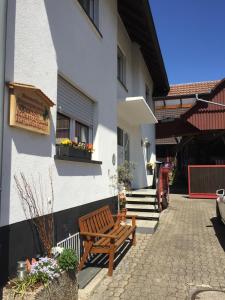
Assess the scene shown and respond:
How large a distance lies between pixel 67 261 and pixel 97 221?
255cm

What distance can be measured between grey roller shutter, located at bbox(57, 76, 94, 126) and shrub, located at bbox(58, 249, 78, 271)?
246 cm

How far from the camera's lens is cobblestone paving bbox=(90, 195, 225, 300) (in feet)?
16.0

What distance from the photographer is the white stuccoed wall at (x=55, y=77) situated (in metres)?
3.96

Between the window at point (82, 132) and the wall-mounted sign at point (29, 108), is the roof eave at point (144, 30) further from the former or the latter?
the wall-mounted sign at point (29, 108)

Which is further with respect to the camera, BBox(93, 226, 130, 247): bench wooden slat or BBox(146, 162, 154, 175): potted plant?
BBox(146, 162, 154, 175): potted plant

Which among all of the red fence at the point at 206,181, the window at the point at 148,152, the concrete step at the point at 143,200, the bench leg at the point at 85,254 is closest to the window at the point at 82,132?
the bench leg at the point at 85,254

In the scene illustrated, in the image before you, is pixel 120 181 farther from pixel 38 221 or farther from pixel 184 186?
pixel 184 186

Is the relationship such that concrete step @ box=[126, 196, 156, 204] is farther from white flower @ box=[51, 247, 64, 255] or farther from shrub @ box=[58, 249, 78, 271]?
shrub @ box=[58, 249, 78, 271]

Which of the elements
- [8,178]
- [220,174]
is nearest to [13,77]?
[8,178]

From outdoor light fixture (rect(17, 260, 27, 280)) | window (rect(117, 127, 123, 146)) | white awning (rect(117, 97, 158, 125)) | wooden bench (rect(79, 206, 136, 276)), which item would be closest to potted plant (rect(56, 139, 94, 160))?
wooden bench (rect(79, 206, 136, 276))

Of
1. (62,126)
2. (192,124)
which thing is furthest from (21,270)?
(192,124)

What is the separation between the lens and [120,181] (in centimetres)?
956

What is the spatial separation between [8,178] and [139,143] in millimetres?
10536

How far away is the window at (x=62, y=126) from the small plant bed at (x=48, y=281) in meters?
2.11
